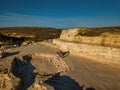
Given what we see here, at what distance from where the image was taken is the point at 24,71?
1964 centimetres

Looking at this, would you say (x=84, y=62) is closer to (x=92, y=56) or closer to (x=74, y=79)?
(x=92, y=56)

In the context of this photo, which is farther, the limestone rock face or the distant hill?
the distant hill

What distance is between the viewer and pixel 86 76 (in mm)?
17062

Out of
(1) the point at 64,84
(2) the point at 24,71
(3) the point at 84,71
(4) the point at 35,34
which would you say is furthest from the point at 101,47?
(4) the point at 35,34

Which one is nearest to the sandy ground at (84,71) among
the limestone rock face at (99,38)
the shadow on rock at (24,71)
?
the shadow on rock at (24,71)

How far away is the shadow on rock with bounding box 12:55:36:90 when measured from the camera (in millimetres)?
14913

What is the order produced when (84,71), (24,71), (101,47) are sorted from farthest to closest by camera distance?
1. (101,47)
2. (24,71)
3. (84,71)

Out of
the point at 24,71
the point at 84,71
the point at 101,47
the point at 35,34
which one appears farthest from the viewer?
the point at 35,34

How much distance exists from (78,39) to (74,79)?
14.1 m

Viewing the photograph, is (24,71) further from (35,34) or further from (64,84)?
(35,34)

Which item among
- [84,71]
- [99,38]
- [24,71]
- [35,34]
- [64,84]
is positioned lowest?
[35,34]

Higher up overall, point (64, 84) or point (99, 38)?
point (99, 38)

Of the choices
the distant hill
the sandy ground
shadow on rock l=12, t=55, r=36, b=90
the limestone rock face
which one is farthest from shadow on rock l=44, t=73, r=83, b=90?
the distant hill

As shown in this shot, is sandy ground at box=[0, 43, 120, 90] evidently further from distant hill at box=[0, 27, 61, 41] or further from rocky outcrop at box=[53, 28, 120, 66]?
distant hill at box=[0, 27, 61, 41]
